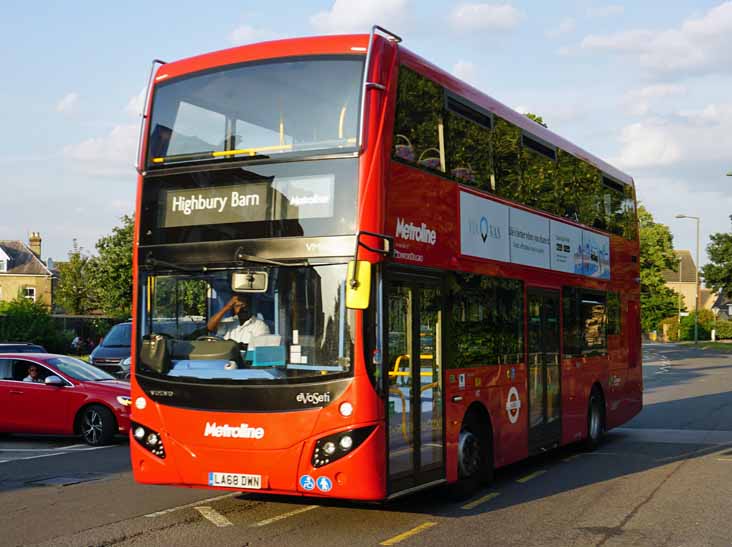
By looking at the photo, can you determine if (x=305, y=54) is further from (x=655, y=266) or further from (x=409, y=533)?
(x=655, y=266)

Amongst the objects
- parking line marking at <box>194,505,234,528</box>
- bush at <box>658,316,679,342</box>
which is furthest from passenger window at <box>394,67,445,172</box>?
bush at <box>658,316,679,342</box>

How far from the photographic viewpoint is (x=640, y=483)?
1170 cm

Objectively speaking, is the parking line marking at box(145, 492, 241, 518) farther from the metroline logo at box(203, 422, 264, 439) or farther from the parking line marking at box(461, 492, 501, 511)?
the parking line marking at box(461, 492, 501, 511)

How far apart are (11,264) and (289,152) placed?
85.9 metres

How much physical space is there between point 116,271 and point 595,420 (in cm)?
4142

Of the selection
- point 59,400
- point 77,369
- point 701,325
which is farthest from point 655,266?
point 59,400

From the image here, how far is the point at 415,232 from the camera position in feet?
30.4

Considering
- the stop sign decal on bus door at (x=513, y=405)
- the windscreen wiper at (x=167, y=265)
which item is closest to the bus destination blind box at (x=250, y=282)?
the windscreen wiper at (x=167, y=265)

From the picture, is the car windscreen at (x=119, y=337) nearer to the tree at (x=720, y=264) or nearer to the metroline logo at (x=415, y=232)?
the metroline logo at (x=415, y=232)

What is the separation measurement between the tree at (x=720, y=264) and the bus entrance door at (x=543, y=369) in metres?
82.2

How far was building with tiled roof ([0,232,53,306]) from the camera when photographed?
88250 mm

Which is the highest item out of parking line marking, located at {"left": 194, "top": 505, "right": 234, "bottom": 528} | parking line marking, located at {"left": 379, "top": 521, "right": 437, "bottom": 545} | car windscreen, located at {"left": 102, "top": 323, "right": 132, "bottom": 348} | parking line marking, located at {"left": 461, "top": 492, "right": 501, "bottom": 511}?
car windscreen, located at {"left": 102, "top": 323, "right": 132, "bottom": 348}

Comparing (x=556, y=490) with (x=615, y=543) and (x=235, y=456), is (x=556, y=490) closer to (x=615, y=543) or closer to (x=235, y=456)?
(x=615, y=543)

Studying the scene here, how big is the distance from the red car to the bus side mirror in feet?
29.7
